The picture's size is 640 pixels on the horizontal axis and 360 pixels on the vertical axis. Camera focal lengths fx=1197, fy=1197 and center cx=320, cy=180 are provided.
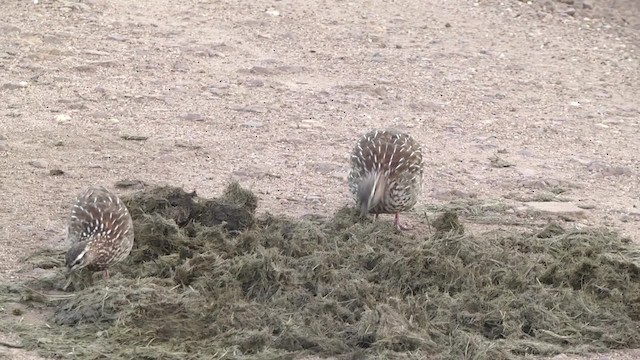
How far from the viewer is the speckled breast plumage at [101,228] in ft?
Answer: 28.4

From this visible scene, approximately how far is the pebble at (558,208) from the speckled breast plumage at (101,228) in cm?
390

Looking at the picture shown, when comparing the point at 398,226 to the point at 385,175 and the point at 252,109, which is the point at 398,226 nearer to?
the point at 385,175

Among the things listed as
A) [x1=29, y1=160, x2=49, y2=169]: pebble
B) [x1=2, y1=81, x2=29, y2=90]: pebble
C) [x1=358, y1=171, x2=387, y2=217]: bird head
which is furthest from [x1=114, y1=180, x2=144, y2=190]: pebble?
[x1=2, y1=81, x2=29, y2=90]: pebble

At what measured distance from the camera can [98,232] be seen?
8695 millimetres

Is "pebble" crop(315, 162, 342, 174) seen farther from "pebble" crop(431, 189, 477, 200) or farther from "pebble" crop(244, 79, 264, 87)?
"pebble" crop(244, 79, 264, 87)

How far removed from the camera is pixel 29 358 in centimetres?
757

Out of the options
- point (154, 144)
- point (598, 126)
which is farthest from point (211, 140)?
point (598, 126)

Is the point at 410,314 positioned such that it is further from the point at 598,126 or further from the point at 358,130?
the point at 598,126

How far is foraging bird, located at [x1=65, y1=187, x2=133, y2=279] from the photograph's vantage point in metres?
8.58

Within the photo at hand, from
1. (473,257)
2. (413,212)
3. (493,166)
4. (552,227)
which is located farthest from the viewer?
(493,166)

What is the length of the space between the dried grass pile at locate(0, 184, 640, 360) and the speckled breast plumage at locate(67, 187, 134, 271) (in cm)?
19

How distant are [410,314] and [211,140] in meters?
4.67

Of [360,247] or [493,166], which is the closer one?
[360,247]

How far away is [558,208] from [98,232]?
4388 mm
